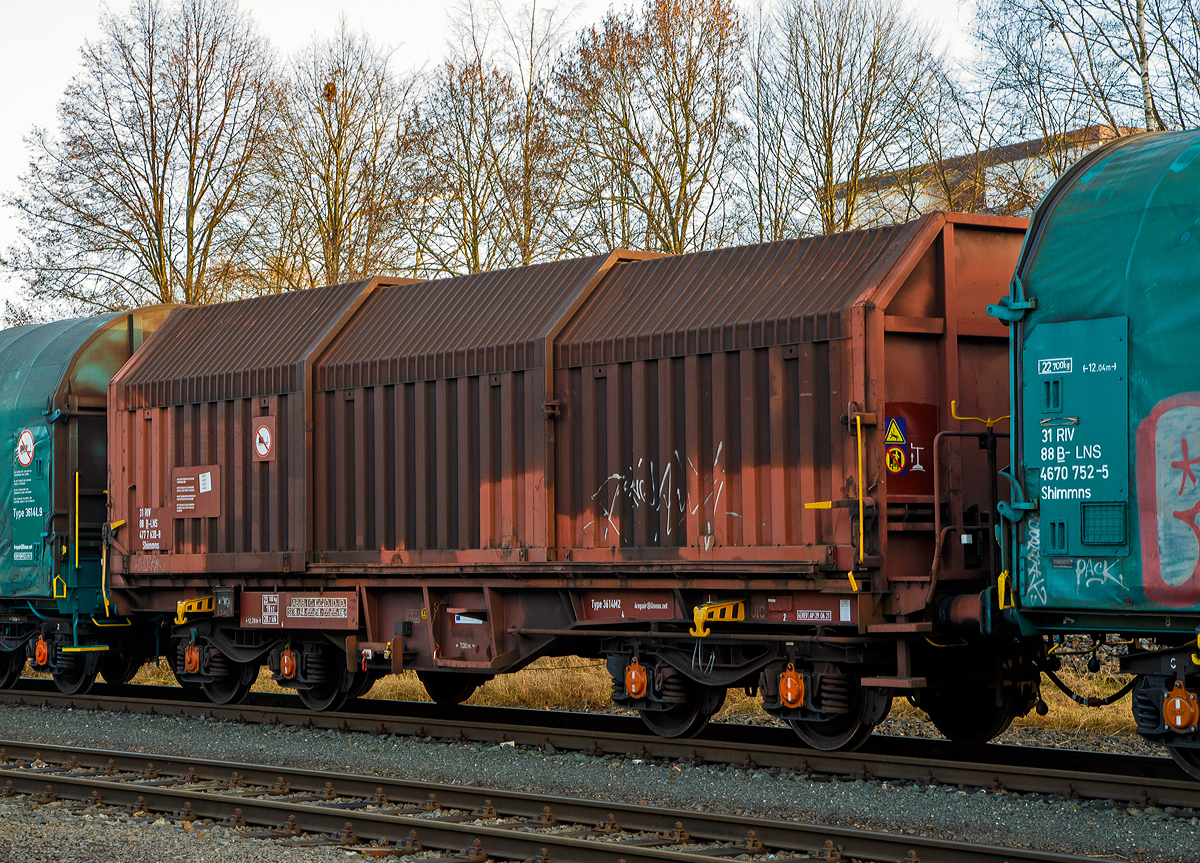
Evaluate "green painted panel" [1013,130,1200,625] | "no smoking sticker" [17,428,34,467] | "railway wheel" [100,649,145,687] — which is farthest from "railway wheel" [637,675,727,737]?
"no smoking sticker" [17,428,34,467]

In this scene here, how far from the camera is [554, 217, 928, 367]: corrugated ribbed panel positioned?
9.80 m

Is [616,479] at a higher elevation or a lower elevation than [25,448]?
lower

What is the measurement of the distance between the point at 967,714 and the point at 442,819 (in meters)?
4.58

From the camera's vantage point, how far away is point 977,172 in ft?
68.3

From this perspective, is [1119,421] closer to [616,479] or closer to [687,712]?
[616,479]

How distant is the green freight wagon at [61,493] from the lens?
15094 millimetres

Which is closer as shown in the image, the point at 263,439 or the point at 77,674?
the point at 263,439

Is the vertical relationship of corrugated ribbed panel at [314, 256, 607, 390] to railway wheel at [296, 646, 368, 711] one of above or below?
above

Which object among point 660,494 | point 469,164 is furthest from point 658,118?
point 660,494

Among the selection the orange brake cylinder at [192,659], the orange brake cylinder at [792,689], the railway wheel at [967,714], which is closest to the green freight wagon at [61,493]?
the orange brake cylinder at [192,659]

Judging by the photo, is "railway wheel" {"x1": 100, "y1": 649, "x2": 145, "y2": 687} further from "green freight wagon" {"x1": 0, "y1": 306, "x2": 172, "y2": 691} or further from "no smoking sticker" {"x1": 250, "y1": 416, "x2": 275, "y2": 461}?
"no smoking sticker" {"x1": 250, "y1": 416, "x2": 275, "y2": 461}

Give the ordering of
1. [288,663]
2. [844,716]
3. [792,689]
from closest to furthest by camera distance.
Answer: [792,689], [844,716], [288,663]

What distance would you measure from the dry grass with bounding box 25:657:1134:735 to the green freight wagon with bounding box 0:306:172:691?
2722 mm

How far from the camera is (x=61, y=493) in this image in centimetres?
1521
